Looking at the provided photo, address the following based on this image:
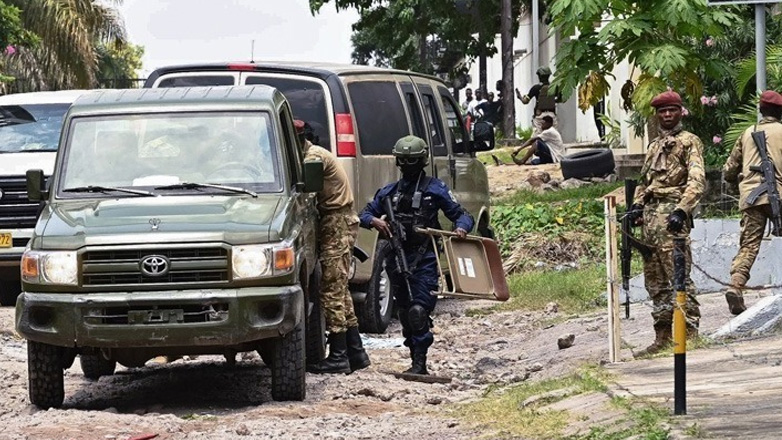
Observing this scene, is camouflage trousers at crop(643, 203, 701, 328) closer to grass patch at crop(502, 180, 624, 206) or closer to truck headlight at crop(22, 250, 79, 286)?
truck headlight at crop(22, 250, 79, 286)

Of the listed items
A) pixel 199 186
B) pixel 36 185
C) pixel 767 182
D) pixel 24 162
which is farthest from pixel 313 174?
pixel 24 162

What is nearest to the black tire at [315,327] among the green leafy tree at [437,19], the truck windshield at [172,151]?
the truck windshield at [172,151]

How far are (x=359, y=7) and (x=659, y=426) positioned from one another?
3094 centimetres

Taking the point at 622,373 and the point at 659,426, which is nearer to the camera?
the point at 659,426

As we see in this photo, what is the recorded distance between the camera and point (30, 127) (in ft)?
55.7

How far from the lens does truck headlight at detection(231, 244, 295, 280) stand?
9953 millimetres

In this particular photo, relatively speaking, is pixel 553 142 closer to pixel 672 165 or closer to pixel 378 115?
pixel 378 115

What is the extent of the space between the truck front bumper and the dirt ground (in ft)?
1.48

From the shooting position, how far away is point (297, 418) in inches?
390

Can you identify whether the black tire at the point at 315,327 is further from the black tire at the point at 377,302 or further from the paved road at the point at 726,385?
the paved road at the point at 726,385

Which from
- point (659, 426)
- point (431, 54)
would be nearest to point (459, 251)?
point (659, 426)

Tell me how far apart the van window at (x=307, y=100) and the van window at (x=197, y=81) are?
167 millimetres

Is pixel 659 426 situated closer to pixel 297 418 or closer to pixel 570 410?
pixel 570 410

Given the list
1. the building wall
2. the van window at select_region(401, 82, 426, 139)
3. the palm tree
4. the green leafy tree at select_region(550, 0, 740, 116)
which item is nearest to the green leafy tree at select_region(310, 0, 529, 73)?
the building wall
